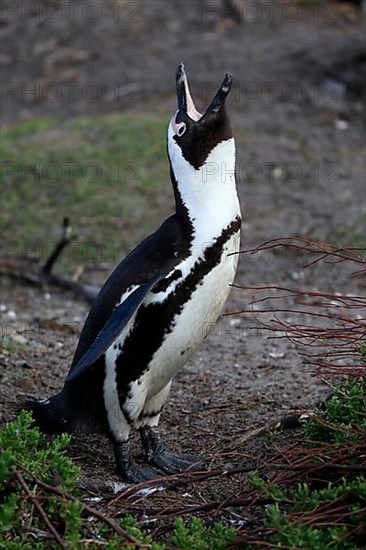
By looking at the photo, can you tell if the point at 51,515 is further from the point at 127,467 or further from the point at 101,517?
the point at 127,467

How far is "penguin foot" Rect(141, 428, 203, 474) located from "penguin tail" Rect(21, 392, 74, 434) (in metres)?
0.34

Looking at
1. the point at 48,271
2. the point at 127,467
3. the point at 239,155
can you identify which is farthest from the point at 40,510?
the point at 239,155

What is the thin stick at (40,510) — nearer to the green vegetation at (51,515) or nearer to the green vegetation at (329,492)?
the green vegetation at (51,515)

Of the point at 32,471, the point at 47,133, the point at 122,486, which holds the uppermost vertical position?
the point at 32,471

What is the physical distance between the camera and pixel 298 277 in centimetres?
822

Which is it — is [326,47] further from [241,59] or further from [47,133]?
[47,133]

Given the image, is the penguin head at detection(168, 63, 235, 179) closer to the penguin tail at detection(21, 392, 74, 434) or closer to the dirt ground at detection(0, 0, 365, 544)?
the penguin tail at detection(21, 392, 74, 434)

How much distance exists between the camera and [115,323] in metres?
4.41

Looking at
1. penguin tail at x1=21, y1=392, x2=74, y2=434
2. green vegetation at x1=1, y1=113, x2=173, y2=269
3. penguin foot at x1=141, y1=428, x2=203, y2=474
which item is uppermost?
penguin tail at x1=21, y1=392, x2=74, y2=434

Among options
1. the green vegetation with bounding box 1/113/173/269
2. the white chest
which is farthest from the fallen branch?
the white chest

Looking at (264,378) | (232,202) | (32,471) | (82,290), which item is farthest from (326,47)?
(32,471)

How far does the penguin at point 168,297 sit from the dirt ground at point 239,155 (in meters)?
0.30

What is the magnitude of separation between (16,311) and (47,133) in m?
3.89

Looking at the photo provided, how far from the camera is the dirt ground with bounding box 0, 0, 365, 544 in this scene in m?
5.30
